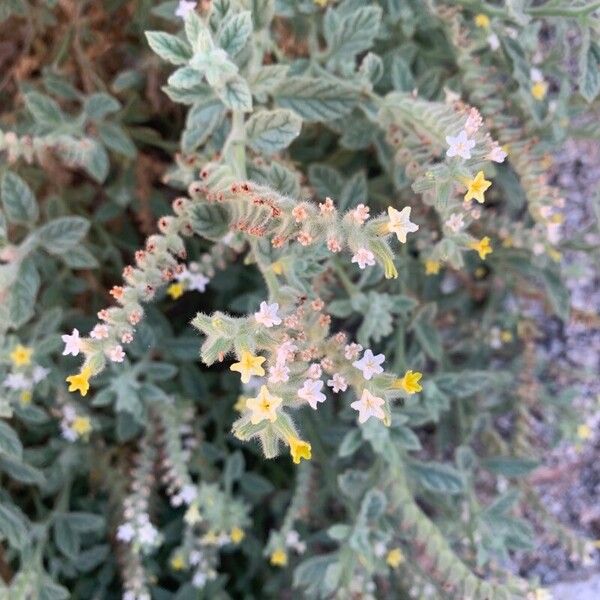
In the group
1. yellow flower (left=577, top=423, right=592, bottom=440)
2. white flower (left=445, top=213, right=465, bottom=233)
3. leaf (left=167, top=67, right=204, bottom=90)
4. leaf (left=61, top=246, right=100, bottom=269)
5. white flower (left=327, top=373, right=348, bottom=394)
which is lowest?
yellow flower (left=577, top=423, right=592, bottom=440)

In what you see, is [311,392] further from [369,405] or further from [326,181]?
[326,181]

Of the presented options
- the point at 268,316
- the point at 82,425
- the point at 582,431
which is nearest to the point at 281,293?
the point at 268,316

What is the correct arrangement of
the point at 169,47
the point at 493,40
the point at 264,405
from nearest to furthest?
1. the point at 264,405
2. the point at 169,47
3. the point at 493,40

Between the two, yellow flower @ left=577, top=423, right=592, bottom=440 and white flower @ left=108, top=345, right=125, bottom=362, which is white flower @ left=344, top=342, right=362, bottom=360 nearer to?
white flower @ left=108, top=345, right=125, bottom=362

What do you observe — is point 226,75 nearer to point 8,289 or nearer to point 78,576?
point 8,289

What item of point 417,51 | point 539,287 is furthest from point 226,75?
point 539,287

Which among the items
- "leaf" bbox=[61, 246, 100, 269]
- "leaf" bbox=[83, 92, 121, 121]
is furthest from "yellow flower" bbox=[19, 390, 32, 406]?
"leaf" bbox=[83, 92, 121, 121]

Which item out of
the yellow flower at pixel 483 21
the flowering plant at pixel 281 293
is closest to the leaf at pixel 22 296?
the flowering plant at pixel 281 293
